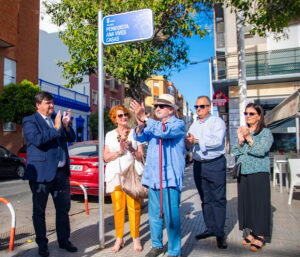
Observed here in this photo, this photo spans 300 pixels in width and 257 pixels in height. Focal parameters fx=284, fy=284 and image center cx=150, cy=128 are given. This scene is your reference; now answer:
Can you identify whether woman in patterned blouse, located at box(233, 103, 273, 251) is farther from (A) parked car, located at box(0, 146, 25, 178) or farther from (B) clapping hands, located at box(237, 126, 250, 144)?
(A) parked car, located at box(0, 146, 25, 178)

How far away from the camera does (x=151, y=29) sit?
3.65 metres

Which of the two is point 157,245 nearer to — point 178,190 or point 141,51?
point 178,190

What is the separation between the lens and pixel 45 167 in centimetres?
342

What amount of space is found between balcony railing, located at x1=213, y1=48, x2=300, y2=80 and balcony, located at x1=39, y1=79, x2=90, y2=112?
14293 millimetres

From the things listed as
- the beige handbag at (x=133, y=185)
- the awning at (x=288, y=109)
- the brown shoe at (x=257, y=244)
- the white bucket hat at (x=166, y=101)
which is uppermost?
the awning at (x=288, y=109)

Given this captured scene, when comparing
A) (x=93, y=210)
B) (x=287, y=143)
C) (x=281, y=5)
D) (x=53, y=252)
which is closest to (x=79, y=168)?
(x=93, y=210)

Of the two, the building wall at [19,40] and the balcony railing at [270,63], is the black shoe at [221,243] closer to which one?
the balcony railing at [270,63]

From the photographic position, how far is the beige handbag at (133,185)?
3.63 meters

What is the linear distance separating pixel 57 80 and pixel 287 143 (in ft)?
68.2

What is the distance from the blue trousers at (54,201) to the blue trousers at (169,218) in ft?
3.82


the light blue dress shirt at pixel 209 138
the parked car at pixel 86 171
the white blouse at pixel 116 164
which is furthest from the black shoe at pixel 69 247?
the parked car at pixel 86 171

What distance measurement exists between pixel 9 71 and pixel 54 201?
1838cm

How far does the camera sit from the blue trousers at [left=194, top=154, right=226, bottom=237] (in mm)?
3867

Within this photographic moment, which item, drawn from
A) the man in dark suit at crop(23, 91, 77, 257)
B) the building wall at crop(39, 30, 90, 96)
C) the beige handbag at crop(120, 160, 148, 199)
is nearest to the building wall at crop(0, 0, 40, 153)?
the building wall at crop(39, 30, 90, 96)
